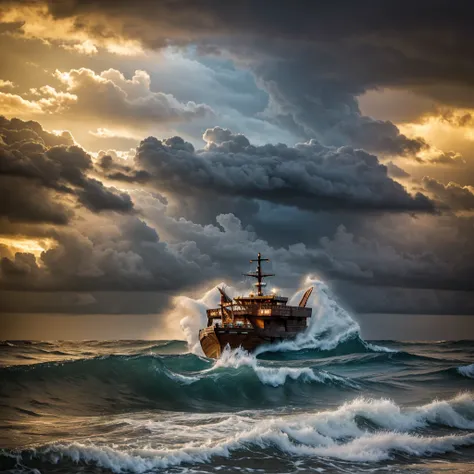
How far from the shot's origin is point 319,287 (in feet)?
320

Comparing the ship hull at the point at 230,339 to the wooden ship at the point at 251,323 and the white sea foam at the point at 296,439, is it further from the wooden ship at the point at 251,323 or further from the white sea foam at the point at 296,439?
the white sea foam at the point at 296,439

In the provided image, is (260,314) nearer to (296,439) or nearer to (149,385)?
(149,385)

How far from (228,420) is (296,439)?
16.7ft

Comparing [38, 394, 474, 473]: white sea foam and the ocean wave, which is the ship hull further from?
[38, 394, 474, 473]: white sea foam

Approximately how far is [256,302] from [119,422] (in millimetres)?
49852

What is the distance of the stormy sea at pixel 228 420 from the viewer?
83.5 ft

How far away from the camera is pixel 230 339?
234 ft

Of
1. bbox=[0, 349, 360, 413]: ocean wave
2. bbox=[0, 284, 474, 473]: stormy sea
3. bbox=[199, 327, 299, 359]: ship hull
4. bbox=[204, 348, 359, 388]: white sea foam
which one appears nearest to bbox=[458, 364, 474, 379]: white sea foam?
bbox=[0, 284, 474, 473]: stormy sea

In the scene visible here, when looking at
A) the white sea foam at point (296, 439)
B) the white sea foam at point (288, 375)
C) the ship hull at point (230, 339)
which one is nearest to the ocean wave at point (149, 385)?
the white sea foam at point (288, 375)

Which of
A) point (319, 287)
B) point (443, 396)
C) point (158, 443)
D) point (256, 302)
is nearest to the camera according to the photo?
point (158, 443)

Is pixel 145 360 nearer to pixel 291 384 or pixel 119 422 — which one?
pixel 291 384

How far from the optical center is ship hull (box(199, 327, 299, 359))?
7038 cm

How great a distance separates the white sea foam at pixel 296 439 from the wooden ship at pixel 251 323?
116 ft

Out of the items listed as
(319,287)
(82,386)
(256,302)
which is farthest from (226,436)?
(319,287)
